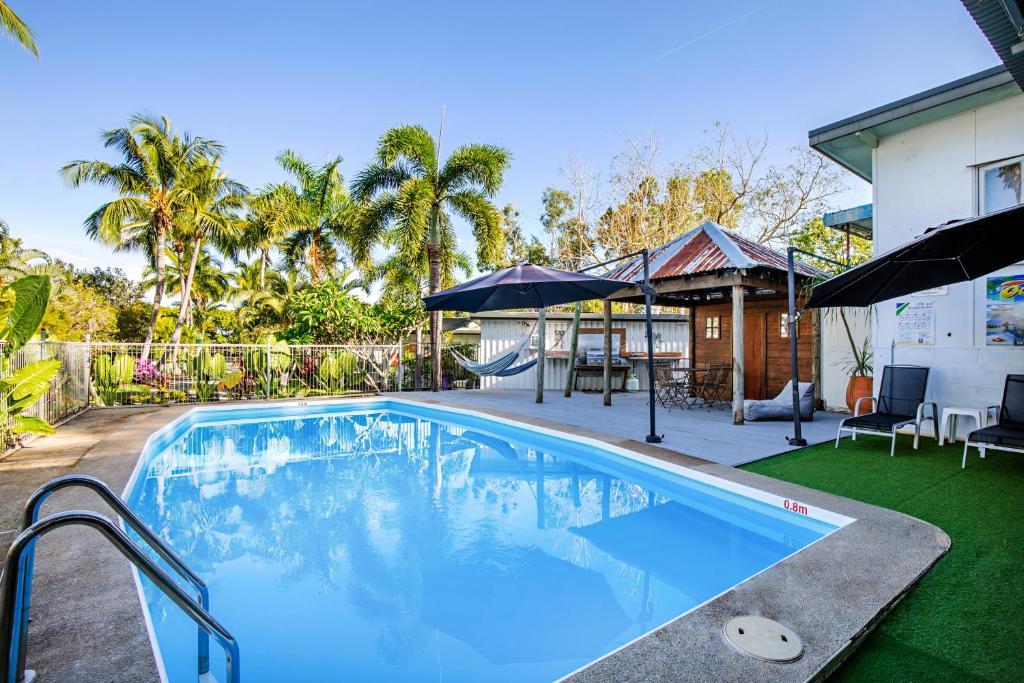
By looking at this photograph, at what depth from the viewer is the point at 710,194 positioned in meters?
22.2

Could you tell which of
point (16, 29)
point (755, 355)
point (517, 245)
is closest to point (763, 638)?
point (755, 355)

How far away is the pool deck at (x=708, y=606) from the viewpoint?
2131 millimetres

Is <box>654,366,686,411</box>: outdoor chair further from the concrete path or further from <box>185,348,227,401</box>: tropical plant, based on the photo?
<box>185,348,227,401</box>: tropical plant

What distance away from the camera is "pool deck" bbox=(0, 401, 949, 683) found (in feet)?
6.99

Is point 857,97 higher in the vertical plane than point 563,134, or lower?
lower

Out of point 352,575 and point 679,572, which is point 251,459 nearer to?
point 352,575

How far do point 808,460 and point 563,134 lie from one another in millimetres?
20355

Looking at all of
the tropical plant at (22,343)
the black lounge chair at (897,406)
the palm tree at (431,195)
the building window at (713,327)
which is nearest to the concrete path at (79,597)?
the tropical plant at (22,343)

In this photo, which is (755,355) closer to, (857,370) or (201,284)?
(857,370)

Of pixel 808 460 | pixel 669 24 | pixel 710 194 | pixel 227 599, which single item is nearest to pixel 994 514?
pixel 808 460

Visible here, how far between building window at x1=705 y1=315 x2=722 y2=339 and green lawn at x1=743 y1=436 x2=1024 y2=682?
237 inches

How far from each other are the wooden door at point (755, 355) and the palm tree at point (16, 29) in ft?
44.5

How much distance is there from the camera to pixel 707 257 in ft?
28.9

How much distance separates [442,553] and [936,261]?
5.46 m
